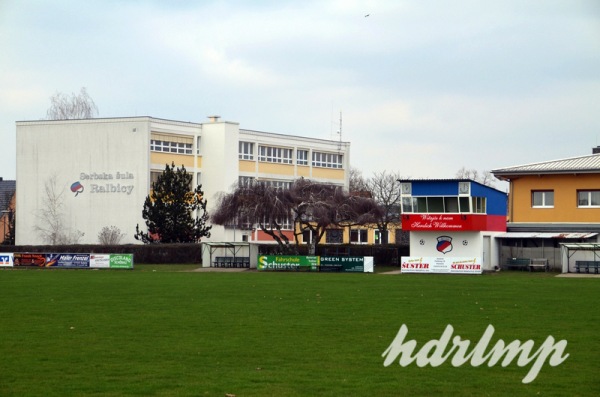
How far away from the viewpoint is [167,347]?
2312 cm

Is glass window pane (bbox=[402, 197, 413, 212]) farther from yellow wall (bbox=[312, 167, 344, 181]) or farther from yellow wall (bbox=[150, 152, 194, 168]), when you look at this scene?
yellow wall (bbox=[312, 167, 344, 181])

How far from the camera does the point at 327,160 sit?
12212 centimetres

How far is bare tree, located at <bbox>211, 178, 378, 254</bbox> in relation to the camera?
8081 centimetres

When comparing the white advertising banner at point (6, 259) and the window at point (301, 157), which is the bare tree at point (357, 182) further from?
the white advertising banner at point (6, 259)

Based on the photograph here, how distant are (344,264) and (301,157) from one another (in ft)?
149

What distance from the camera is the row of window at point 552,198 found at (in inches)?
3056

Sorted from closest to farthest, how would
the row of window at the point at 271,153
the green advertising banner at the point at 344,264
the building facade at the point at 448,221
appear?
1. the building facade at the point at 448,221
2. the green advertising banner at the point at 344,264
3. the row of window at the point at 271,153

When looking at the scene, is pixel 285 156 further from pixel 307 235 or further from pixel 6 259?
pixel 6 259

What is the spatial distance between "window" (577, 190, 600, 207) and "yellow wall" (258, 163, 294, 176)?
43.0 metres

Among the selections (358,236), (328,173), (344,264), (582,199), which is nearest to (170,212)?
(344,264)

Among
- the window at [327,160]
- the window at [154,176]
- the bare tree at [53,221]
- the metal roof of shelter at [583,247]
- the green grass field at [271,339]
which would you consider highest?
the window at [327,160]

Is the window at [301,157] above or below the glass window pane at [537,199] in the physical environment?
above

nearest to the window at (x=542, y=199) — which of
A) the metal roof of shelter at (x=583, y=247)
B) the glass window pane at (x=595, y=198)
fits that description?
the glass window pane at (x=595, y=198)

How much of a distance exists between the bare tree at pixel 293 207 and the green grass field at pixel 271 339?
3547cm
